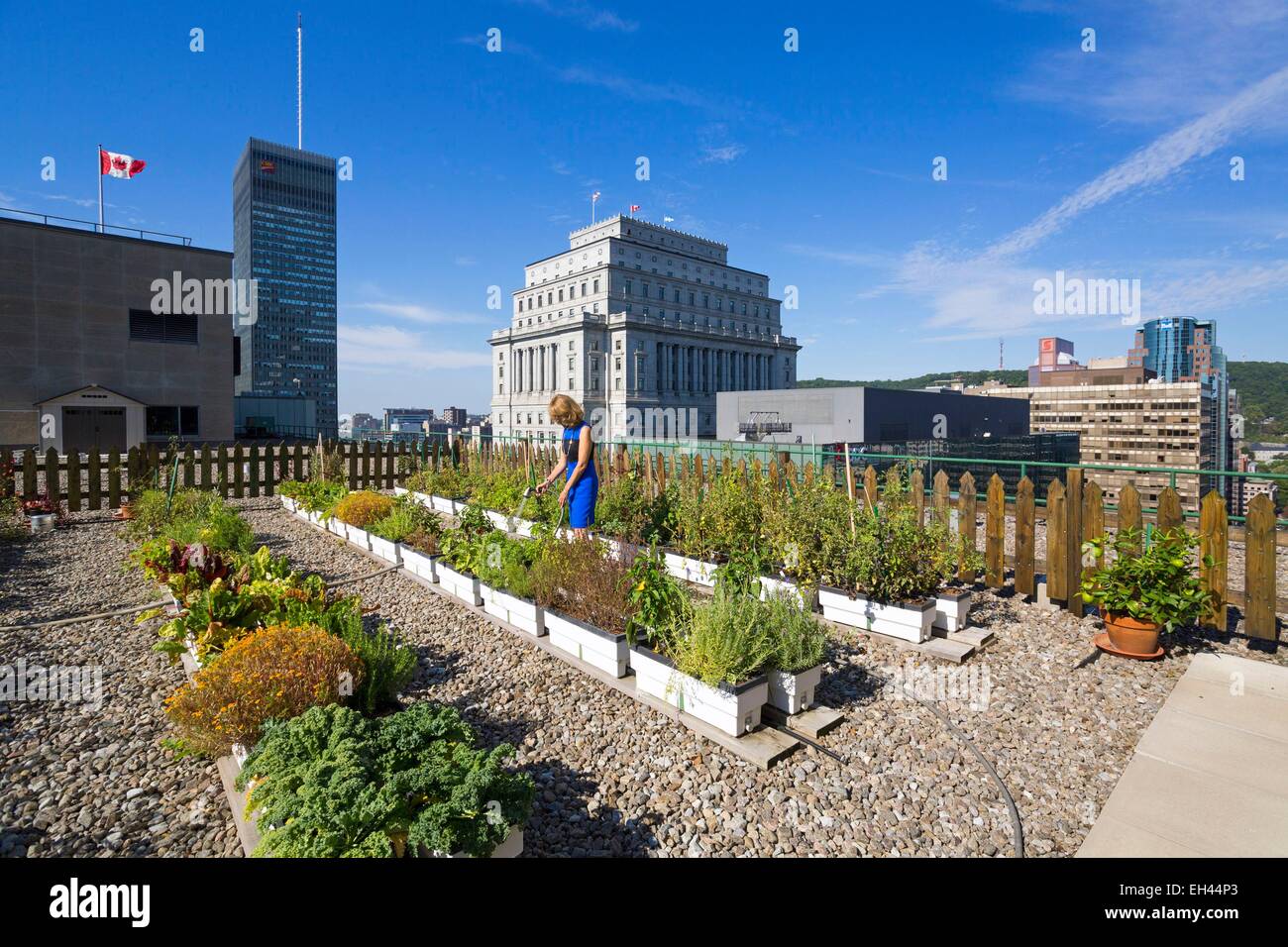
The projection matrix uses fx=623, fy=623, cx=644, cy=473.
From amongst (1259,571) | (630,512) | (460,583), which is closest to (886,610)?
(1259,571)

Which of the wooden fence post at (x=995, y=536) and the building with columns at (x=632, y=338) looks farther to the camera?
the building with columns at (x=632, y=338)

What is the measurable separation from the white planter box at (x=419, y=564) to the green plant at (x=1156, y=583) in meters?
6.57

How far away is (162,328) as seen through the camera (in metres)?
31.2

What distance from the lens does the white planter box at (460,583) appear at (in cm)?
649

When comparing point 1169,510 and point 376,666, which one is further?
point 1169,510

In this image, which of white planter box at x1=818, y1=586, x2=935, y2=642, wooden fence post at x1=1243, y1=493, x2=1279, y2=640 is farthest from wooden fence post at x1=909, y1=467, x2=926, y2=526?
wooden fence post at x1=1243, y1=493, x2=1279, y2=640

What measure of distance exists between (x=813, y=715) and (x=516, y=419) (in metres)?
80.1

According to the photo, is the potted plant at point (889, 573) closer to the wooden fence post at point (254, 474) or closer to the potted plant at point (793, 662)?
the potted plant at point (793, 662)

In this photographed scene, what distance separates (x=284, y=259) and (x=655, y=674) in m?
144

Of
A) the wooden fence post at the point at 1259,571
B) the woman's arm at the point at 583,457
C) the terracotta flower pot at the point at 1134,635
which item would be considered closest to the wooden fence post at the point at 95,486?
the woman's arm at the point at 583,457

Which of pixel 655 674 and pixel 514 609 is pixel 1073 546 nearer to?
pixel 655 674

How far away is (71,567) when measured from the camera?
809cm

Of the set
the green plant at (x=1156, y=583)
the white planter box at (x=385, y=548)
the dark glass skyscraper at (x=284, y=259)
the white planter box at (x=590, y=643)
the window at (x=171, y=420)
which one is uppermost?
the dark glass skyscraper at (x=284, y=259)
